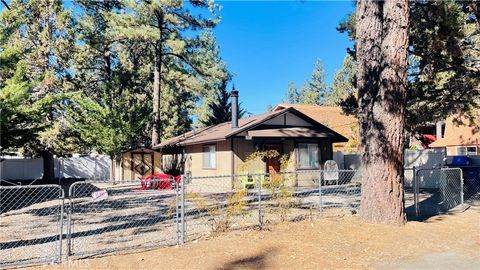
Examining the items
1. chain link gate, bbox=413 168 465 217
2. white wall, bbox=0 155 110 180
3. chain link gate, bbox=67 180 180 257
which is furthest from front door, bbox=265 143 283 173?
white wall, bbox=0 155 110 180

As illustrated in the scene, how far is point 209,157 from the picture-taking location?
66.1 ft

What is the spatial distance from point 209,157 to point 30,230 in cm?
1199

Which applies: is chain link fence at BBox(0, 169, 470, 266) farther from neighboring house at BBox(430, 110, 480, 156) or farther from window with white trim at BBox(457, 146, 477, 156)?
window with white trim at BBox(457, 146, 477, 156)

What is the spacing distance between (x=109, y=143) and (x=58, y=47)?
A: 6065 millimetres

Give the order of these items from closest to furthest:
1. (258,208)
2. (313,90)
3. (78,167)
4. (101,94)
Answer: (258,208) < (101,94) < (78,167) < (313,90)

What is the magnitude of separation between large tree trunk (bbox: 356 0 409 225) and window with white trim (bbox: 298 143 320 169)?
10.7 metres

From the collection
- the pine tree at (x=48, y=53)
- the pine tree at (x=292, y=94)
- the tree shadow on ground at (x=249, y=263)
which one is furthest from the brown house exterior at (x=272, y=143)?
the pine tree at (x=292, y=94)

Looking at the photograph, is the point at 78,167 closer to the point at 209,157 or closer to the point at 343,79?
the point at 209,157

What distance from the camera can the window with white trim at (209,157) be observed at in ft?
64.3

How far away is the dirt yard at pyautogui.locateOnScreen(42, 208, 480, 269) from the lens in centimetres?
546

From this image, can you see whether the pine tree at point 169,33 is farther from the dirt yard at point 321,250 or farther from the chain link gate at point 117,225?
the dirt yard at point 321,250

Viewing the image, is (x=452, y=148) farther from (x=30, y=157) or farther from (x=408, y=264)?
(x=30, y=157)

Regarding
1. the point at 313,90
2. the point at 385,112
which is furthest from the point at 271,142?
the point at 313,90

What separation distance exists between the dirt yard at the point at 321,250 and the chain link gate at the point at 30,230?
2.54 ft
